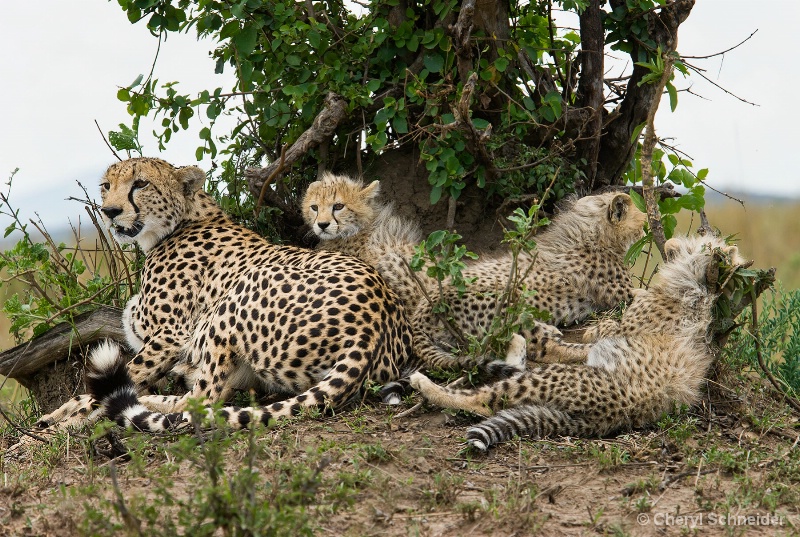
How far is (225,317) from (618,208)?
2.25 meters

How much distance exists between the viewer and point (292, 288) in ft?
14.2

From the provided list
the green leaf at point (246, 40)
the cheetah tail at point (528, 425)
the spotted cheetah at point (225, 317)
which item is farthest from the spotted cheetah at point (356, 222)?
the cheetah tail at point (528, 425)

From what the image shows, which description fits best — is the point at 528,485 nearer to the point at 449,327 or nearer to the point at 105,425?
the point at 449,327

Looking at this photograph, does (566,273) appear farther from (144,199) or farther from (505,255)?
(144,199)

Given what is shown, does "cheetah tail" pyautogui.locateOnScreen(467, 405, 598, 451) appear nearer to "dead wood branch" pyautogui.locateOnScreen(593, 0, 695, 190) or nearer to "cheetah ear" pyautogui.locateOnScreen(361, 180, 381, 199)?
"cheetah ear" pyautogui.locateOnScreen(361, 180, 381, 199)

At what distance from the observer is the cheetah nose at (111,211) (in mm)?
4821

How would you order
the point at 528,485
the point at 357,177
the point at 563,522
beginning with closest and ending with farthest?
the point at 563,522 → the point at 528,485 → the point at 357,177

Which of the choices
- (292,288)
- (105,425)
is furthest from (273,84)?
(105,425)

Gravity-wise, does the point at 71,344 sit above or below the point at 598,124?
below

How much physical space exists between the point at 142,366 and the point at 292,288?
2.87 ft

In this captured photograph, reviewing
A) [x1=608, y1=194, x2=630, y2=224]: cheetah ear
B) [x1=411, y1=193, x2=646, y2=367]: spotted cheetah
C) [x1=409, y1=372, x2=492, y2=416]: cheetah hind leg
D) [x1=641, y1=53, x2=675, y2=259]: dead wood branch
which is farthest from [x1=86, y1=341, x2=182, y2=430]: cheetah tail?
[x1=608, y1=194, x2=630, y2=224]: cheetah ear

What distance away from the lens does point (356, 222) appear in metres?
5.36

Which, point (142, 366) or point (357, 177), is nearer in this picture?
point (142, 366)

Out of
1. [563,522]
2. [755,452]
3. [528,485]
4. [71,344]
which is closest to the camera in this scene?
[563,522]
